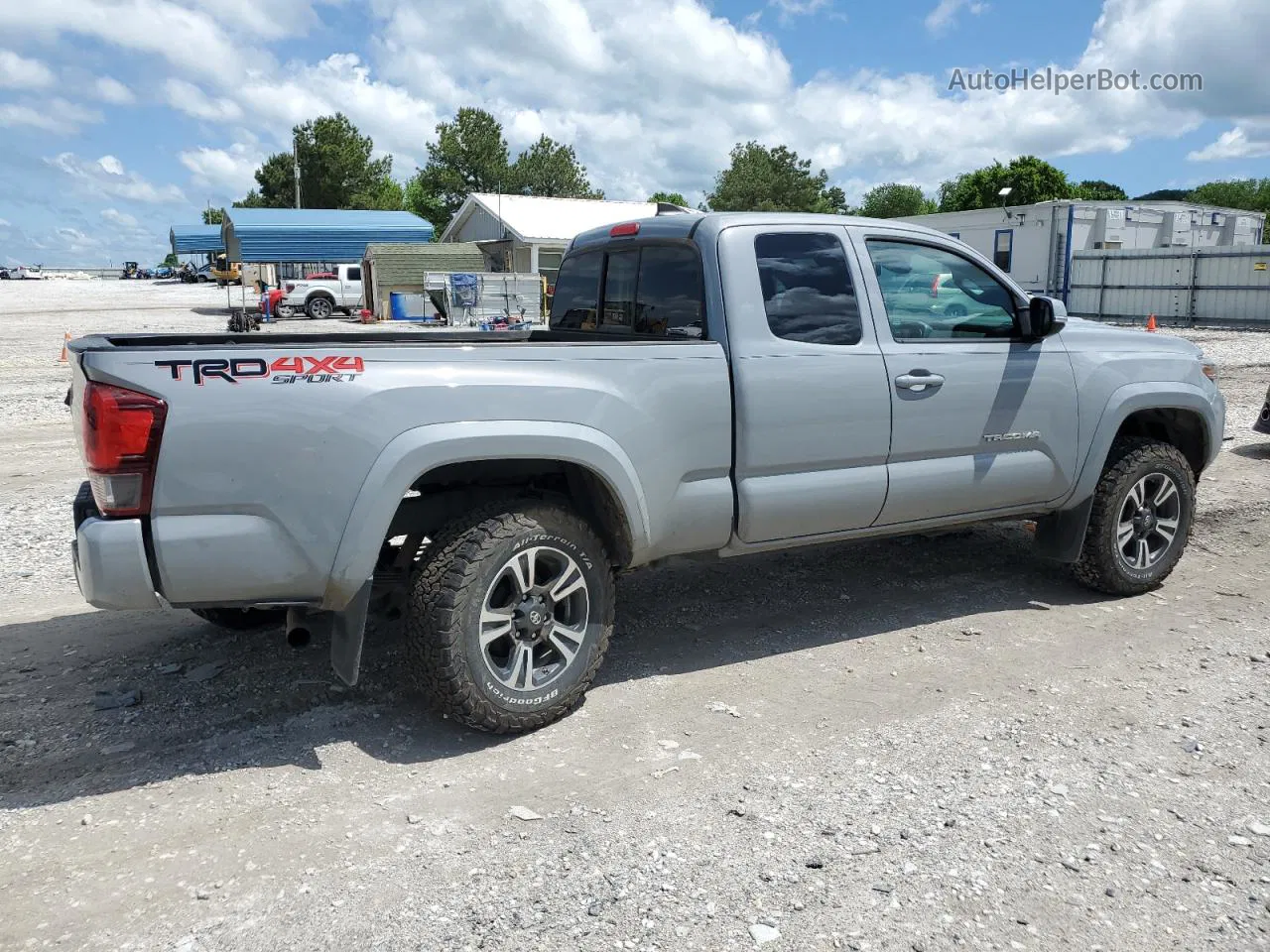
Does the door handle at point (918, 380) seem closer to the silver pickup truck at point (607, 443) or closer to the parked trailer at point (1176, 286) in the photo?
the silver pickup truck at point (607, 443)

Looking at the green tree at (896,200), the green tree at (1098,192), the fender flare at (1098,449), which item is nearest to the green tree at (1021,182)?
the green tree at (1098,192)

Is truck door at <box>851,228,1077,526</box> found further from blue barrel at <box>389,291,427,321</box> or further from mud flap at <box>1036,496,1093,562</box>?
blue barrel at <box>389,291,427,321</box>

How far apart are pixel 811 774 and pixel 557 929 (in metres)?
1.20

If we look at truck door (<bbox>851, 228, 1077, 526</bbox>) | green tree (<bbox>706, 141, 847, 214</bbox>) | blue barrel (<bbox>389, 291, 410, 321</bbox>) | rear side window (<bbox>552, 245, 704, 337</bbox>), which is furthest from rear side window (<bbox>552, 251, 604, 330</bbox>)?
green tree (<bbox>706, 141, 847, 214</bbox>)

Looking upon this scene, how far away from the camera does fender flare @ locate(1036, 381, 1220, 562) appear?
17.0 ft

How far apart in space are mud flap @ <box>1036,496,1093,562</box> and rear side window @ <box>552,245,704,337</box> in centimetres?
244

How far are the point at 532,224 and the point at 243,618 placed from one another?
37087 millimetres

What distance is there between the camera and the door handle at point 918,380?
4.54 metres

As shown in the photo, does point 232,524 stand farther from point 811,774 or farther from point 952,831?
point 952,831

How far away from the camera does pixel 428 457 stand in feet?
11.5

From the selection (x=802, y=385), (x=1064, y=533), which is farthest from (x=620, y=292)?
(x=1064, y=533)

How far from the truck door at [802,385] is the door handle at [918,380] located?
0.09m

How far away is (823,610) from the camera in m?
5.33

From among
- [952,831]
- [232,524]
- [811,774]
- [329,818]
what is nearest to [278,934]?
[329,818]
